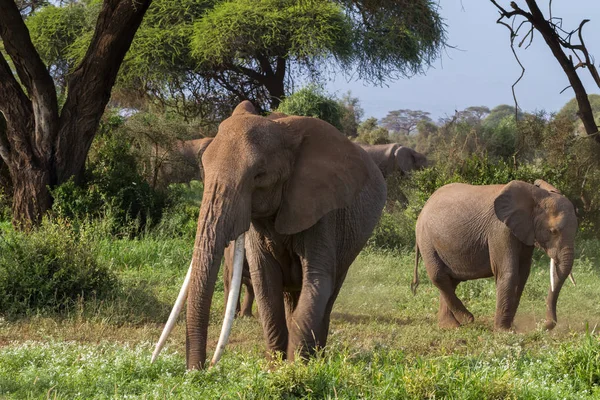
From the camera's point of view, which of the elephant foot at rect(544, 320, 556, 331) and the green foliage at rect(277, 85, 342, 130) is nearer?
the elephant foot at rect(544, 320, 556, 331)

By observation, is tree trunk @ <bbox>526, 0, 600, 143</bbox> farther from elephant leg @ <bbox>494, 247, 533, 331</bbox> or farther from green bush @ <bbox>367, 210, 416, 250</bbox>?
green bush @ <bbox>367, 210, 416, 250</bbox>

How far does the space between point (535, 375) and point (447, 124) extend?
69.4ft

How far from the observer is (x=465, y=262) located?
9539mm

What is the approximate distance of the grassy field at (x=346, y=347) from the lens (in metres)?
4.53

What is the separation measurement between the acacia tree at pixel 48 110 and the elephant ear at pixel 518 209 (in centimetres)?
602

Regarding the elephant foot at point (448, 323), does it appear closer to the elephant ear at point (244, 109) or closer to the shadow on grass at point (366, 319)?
the shadow on grass at point (366, 319)

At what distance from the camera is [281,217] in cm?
540

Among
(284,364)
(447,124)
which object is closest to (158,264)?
(284,364)

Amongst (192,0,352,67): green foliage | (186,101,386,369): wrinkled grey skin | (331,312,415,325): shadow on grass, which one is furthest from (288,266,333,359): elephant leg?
(192,0,352,67): green foliage

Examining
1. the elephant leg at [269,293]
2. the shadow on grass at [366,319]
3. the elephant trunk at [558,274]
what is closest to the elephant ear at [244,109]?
the elephant leg at [269,293]

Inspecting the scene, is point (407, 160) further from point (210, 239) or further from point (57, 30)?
point (210, 239)

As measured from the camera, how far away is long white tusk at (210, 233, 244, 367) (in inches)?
192

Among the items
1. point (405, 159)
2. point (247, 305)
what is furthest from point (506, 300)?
point (405, 159)

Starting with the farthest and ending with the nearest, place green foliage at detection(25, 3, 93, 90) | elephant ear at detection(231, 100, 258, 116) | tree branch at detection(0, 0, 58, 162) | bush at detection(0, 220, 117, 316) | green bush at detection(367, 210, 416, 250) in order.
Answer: green foliage at detection(25, 3, 93, 90) → green bush at detection(367, 210, 416, 250) → tree branch at detection(0, 0, 58, 162) → bush at detection(0, 220, 117, 316) → elephant ear at detection(231, 100, 258, 116)
